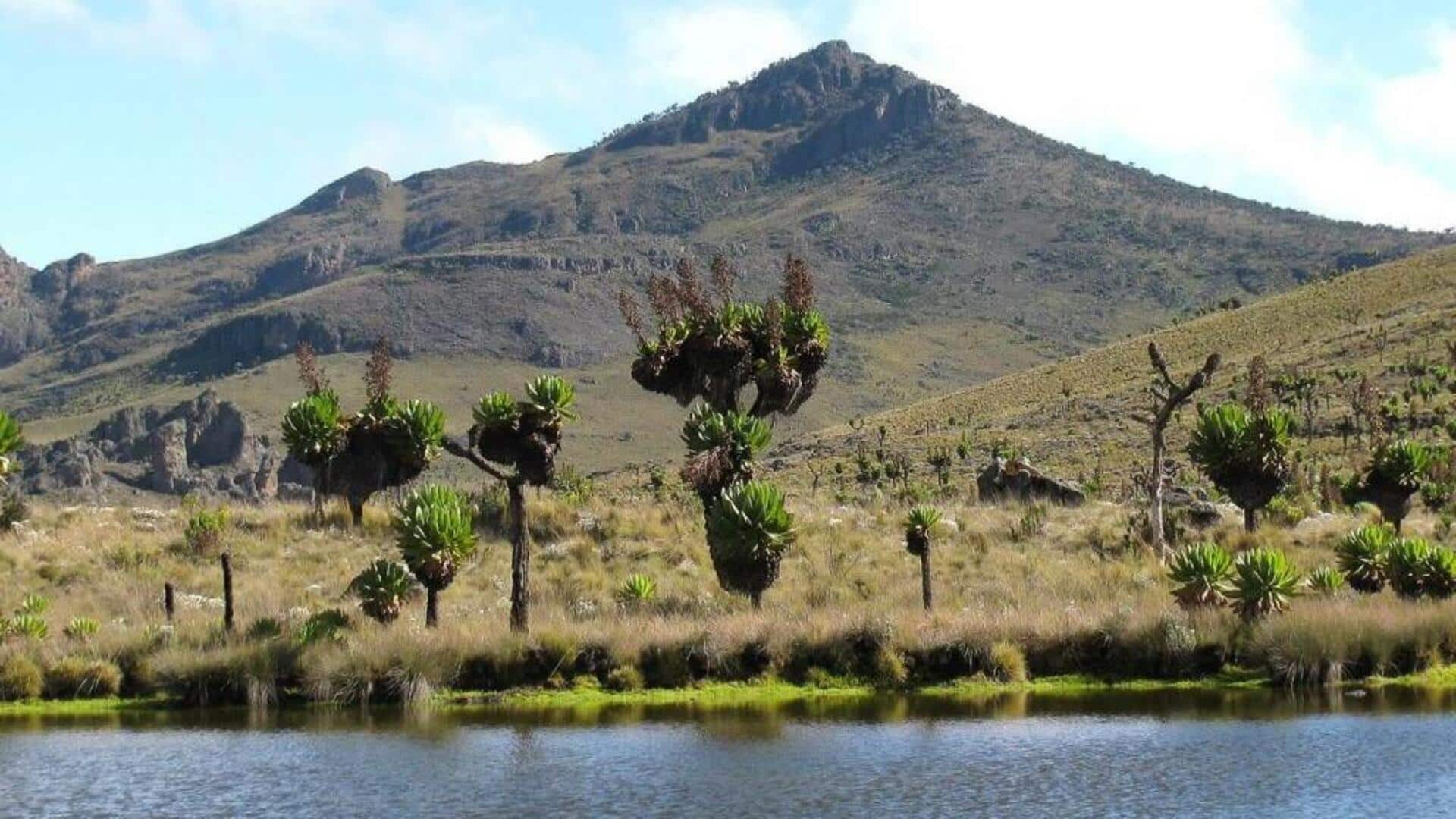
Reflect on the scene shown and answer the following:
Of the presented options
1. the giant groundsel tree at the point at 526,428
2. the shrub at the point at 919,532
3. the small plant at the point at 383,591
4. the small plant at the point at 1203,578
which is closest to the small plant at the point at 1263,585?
the small plant at the point at 1203,578

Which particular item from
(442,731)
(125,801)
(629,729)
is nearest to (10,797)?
(125,801)

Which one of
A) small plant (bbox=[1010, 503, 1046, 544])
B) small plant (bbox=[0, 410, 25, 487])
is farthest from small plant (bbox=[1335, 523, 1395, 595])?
small plant (bbox=[0, 410, 25, 487])

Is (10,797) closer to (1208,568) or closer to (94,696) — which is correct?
(94,696)

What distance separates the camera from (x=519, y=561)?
35.7 metres

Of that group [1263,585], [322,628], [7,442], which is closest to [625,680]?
[322,628]

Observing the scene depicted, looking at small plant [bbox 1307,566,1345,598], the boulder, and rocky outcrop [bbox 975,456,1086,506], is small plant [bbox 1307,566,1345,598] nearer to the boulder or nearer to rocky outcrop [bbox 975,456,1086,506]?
rocky outcrop [bbox 975,456,1086,506]

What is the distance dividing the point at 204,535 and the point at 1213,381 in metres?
A: 63.4

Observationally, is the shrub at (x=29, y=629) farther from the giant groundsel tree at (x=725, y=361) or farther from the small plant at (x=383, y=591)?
the giant groundsel tree at (x=725, y=361)

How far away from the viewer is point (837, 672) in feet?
107

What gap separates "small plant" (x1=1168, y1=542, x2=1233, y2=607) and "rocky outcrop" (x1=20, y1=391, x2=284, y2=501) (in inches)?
3393

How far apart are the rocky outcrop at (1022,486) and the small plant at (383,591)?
22815 mm

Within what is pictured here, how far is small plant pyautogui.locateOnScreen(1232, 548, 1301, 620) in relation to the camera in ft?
108

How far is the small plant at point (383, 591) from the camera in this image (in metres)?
34.8

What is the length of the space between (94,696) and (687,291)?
1686 cm
